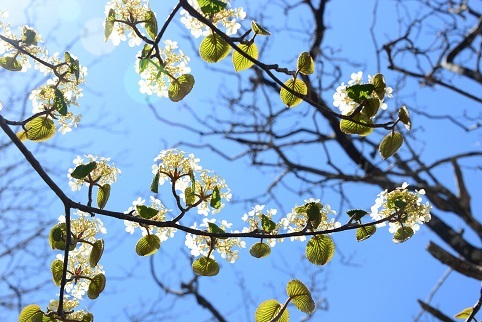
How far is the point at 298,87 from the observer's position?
138 cm

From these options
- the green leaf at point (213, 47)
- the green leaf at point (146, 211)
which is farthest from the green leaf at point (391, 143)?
the green leaf at point (146, 211)

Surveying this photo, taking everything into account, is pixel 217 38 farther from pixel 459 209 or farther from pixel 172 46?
pixel 459 209

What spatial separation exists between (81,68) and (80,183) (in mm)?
285

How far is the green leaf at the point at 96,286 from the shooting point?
4.07 feet

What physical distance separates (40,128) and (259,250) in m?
0.63

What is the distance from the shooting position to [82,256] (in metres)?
1.30

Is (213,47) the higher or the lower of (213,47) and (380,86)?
the higher

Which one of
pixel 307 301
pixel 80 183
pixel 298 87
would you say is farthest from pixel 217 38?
pixel 307 301

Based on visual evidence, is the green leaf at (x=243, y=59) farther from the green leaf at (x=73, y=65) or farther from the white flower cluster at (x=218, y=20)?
the green leaf at (x=73, y=65)

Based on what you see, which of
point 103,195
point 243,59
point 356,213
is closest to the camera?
point 356,213

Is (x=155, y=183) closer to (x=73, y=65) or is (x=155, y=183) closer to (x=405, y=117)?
(x=73, y=65)

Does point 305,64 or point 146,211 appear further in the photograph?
point 305,64

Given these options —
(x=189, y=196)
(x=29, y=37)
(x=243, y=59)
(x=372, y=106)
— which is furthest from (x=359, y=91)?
(x=29, y=37)

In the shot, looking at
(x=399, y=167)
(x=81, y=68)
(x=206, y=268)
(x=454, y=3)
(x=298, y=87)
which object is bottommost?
(x=206, y=268)
